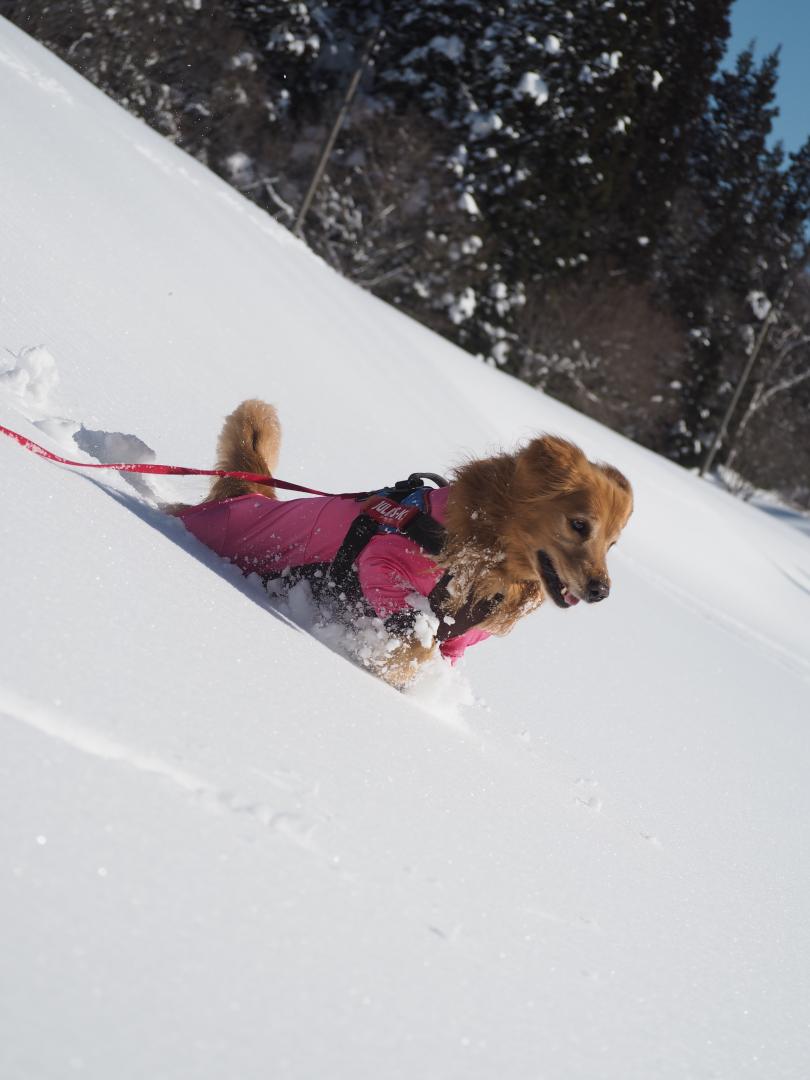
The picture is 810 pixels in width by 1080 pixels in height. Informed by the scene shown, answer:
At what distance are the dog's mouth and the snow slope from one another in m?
0.35

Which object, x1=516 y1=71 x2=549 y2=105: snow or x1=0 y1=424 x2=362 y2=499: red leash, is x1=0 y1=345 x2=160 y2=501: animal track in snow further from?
x1=516 y1=71 x2=549 y2=105: snow

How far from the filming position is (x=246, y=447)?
120 inches

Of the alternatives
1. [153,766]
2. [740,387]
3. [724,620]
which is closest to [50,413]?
[153,766]

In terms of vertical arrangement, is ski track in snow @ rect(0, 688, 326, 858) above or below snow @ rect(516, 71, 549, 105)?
below

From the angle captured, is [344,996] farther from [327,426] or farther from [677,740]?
[327,426]

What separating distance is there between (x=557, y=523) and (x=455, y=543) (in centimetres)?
28

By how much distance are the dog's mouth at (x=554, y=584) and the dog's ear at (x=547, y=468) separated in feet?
0.60

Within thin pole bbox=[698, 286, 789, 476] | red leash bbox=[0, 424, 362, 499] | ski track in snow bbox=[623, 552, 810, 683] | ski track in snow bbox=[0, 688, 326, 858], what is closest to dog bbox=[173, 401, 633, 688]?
red leash bbox=[0, 424, 362, 499]

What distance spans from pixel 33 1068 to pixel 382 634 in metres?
1.82

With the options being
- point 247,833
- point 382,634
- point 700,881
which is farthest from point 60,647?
point 700,881

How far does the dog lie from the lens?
262 centimetres

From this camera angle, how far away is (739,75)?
97.6 feet

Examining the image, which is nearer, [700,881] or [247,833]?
[247,833]

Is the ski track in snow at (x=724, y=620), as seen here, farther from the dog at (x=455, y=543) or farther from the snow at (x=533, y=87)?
the snow at (x=533, y=87)
